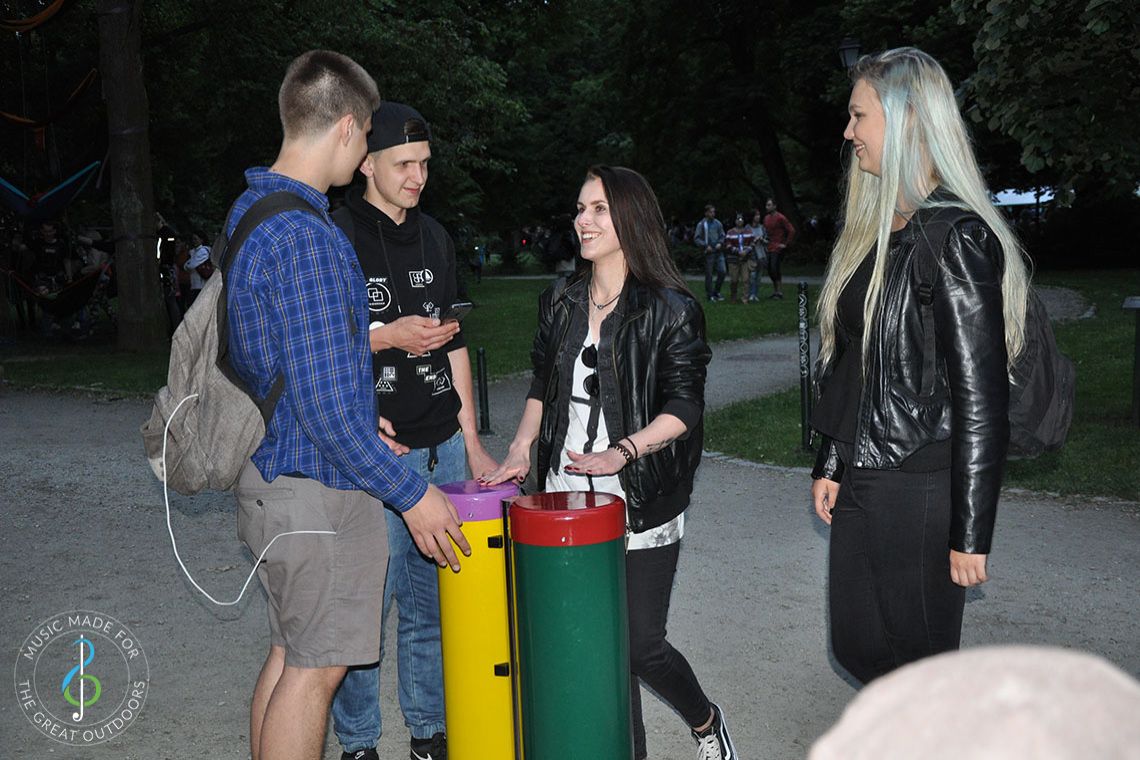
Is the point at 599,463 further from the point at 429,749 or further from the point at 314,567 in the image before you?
the point at 429,749

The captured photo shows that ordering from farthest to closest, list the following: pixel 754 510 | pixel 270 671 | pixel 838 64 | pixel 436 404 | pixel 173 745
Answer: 1. pixel 838 64
2. pixel 754 510
3. pixel 173 745
4. pixel 436 404
5. pixel 270 671

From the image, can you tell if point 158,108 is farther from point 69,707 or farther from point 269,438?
point 269,438

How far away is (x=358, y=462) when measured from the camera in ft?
9.35

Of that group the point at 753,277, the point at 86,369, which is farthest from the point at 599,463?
the point at 753,277

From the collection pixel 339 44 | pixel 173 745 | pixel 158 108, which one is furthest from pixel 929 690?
pixel 158 108

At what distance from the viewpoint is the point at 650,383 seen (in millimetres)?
3590

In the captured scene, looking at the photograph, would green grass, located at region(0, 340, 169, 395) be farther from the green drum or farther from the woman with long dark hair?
the green drum

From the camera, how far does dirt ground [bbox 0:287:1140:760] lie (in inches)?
174

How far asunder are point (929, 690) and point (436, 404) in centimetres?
316

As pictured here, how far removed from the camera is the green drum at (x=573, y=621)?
3193 millimetres

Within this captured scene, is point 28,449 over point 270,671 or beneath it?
beneath

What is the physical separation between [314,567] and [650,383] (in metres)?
1.20
